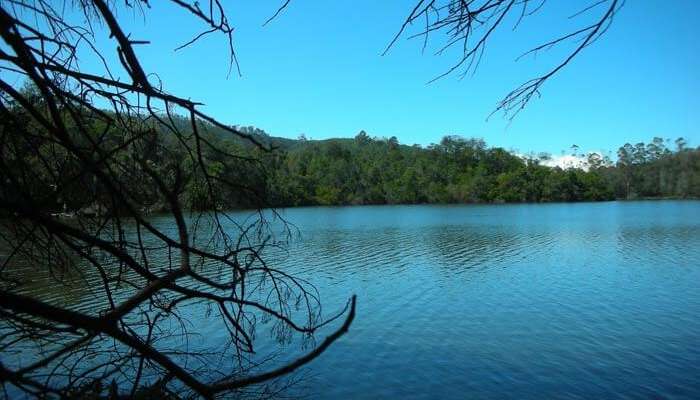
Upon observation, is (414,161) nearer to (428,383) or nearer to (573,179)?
(573,179)

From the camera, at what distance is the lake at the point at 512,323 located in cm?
814

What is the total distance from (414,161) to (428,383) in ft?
376

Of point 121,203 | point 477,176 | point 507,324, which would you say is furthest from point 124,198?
point 477,176

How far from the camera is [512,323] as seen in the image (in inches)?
459

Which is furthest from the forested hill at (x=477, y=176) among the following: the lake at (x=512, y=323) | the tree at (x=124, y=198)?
the tree at (x=124, y=198)

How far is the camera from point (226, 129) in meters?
1.21

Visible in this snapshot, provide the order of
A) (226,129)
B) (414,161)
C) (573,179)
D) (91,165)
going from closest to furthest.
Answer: (91,165) < (226,129) < (573,179) < (414,161)

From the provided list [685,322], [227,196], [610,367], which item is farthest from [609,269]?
[227,196]

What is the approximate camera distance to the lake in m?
8.14

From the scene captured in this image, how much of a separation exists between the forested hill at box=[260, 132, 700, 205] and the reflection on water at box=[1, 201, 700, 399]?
233ft

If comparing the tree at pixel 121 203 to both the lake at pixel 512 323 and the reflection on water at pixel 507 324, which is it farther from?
the lake at pixel 512 323

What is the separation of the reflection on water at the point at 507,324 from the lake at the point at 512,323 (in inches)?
1.3

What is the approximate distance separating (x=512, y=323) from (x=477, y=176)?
94788mm

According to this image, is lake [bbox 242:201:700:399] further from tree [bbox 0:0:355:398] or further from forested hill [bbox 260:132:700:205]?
forested hill [bbox 260:132:700:205]
